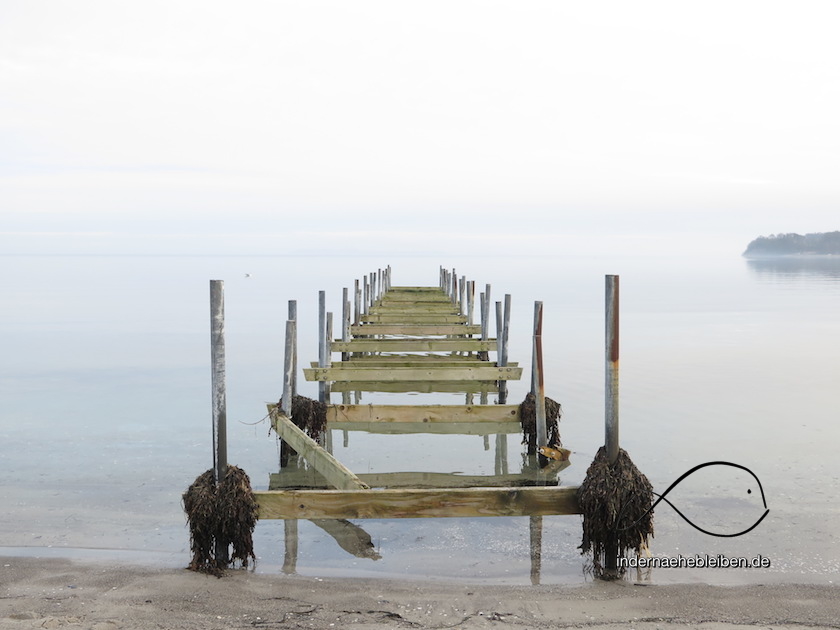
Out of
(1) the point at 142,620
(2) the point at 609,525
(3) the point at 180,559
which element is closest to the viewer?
(1) the point at 142,620

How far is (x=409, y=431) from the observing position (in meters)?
13.1

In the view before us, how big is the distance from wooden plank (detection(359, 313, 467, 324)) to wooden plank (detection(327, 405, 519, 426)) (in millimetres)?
10043

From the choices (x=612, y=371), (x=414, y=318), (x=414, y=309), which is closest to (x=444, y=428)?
(x=612, y=371)

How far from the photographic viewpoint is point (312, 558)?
299 inches

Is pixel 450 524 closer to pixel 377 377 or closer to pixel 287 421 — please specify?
pixel 287 421

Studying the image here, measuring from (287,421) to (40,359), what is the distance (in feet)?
58.4

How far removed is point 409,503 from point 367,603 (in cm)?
110

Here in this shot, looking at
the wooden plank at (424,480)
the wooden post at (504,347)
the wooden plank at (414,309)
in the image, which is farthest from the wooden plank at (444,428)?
the wooden plank at (414,309)

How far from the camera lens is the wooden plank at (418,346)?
52.0 ft

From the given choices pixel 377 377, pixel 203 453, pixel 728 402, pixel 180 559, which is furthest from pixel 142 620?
pixel 728 402

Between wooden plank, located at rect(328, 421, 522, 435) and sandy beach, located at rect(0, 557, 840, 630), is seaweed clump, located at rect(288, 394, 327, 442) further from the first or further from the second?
sandy beach, located at rect(0, 557, 840, 630)

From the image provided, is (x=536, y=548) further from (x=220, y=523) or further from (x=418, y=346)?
(x=418, y=346)

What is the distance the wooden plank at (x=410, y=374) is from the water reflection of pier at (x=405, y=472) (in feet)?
0.06

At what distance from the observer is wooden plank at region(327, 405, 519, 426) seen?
11.2 metres
